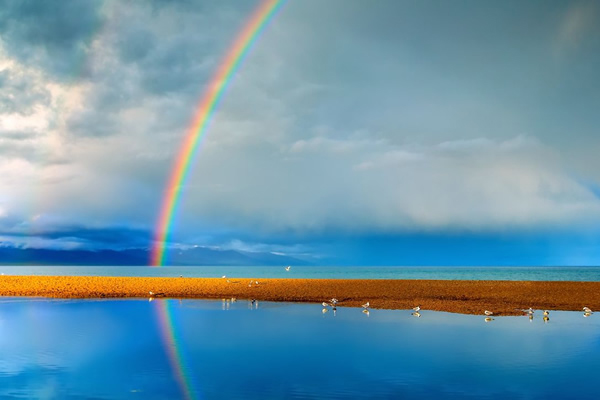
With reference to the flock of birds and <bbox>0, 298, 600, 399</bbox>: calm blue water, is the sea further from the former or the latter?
the flock of birds

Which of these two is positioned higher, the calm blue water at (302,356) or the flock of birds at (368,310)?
the flock of birds at (368,310)

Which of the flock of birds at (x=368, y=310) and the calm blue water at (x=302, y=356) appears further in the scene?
the flock of birds at (x=368, y=310)

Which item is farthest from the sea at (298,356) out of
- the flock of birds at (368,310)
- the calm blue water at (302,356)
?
the flock of birds at (368,310)

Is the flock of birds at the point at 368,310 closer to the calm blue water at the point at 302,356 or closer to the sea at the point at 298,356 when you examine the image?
the sea at the point at 298,356

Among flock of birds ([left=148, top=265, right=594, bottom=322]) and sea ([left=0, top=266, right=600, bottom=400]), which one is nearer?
sea ([left=0, top=266, right=600, bottom=400])

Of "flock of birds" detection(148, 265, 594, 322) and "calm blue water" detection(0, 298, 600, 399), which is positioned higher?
"flock of birds" detection(148, 265, 594, 322)

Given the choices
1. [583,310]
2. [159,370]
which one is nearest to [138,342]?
[159,370]

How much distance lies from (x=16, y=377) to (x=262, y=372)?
8.42m

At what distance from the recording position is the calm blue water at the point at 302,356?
50.8 feet

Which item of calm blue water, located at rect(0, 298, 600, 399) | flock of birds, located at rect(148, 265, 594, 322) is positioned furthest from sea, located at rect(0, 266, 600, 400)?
flock of birds, located at rect(148, 265, 594, 322)

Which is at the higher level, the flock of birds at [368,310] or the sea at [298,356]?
the flock of birds at [368,310]

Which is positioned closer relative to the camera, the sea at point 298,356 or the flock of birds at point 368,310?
the sea at point 298,356

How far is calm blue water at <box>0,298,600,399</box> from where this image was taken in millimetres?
15492

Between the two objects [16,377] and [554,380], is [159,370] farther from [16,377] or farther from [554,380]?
[554,380]
